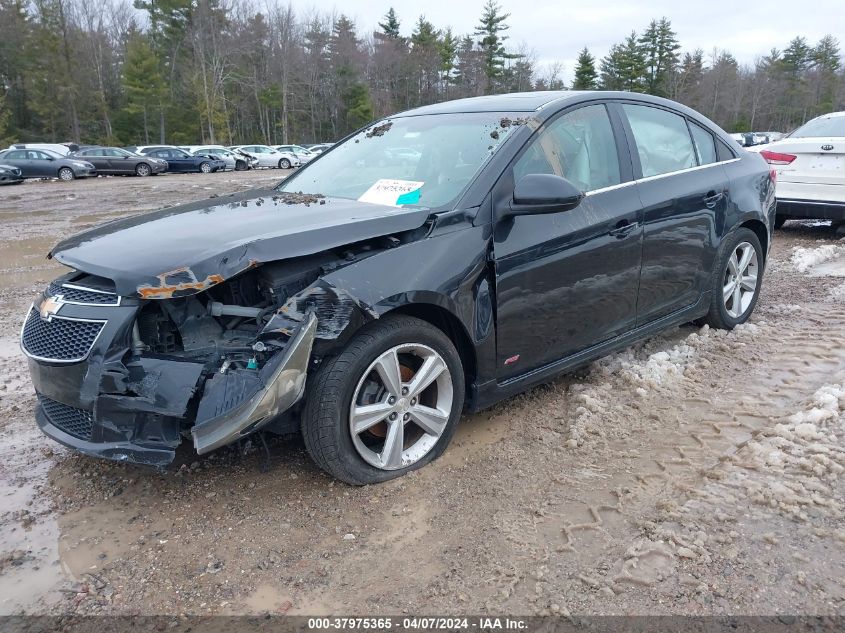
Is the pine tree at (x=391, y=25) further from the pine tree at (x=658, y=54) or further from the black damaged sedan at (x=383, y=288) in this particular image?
the black damaged sedan at (x=383, y=288)

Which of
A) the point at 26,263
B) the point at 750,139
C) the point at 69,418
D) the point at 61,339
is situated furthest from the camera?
the point at 750,139

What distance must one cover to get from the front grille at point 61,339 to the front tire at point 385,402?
91cm

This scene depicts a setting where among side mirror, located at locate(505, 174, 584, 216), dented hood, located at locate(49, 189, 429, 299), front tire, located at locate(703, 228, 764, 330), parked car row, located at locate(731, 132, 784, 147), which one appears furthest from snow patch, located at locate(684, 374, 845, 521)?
parked car row, located at locate(731, 132, 784, 147)

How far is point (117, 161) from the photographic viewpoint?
2875cm

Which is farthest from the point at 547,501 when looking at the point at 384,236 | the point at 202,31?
the point at 202,31

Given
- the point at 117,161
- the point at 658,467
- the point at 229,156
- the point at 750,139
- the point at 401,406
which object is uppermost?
the point at 229,156

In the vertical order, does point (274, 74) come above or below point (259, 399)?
above

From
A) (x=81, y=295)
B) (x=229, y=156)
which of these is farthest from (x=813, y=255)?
(x=229, y=156)

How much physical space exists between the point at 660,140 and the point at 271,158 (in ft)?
118

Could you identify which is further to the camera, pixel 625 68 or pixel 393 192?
pixel 625 68

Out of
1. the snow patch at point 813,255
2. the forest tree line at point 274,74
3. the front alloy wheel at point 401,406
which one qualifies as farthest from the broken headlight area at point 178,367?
the forest tree line at point 274,74

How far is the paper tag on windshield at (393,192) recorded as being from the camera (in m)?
3.27

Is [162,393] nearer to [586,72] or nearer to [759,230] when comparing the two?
[759,230]

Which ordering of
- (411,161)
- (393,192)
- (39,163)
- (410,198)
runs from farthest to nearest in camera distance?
(39,163), (411,161), (393,192), (410,198)
